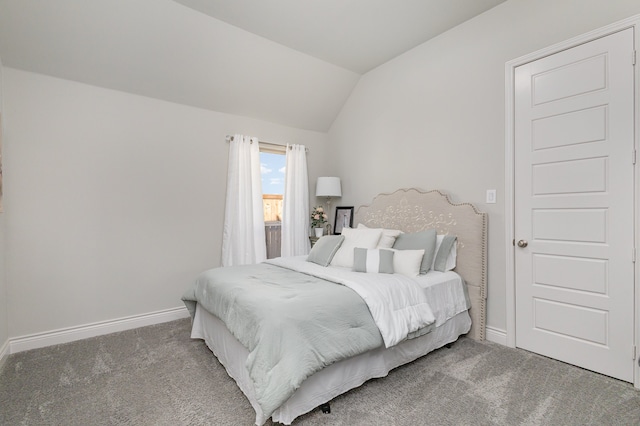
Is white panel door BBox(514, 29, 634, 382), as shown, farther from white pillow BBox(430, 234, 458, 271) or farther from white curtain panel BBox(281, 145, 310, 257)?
white curtain panel BBox(281, 145, 310, 257)

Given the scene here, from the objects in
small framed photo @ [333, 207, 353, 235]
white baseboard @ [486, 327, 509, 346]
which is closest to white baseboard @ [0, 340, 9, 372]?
small framed photo @ [333, 207, 353, 235]

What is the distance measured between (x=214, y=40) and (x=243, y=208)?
1.83 meters

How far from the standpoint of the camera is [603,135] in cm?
213

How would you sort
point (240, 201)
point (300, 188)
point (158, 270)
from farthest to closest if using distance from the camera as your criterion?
point (300, 188) < point (240, 201) < point (158, 270)

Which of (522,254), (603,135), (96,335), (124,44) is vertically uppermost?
(124,44)

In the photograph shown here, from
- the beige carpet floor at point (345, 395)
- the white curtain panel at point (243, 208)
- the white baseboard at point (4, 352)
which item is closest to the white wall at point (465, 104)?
the beige carpet floor at point (345, 395)

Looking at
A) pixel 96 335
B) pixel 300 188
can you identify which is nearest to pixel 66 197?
pixel 96 335

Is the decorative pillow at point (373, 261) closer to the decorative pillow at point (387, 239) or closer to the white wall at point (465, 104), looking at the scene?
the decorative pillow at point (387, 239)

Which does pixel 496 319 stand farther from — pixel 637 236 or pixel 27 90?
pixel 27 90

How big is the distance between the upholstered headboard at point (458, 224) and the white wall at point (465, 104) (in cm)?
10

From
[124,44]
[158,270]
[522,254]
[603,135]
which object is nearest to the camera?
[603,135]

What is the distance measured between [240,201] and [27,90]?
7.01 feet

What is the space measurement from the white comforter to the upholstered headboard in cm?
75

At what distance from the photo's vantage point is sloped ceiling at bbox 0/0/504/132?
250cm
